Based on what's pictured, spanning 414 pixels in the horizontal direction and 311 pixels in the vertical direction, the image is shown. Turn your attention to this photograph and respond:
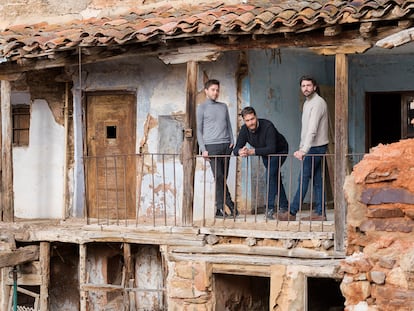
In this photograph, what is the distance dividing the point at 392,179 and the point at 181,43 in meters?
5.27

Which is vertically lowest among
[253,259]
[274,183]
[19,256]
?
[19,256]

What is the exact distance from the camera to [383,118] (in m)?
14.7

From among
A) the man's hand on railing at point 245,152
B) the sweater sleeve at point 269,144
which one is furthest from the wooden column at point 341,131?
the man's hand on railing at point 245,152

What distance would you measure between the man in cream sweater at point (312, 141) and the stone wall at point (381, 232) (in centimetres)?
363

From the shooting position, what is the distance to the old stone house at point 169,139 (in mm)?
10930

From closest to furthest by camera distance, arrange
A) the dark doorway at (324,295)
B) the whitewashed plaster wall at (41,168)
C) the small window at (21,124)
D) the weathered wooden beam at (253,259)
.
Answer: the weathered wooden beam at (253,259), the dark doorway at (324,295), the whitewashed plaster wall at (41,168), the small window at (21,124)

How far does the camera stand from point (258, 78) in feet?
43.6

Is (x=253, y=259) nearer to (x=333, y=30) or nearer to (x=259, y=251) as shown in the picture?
(x=259, y=251)

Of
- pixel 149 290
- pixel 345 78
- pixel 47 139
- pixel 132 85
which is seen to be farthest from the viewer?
pixel 47 139

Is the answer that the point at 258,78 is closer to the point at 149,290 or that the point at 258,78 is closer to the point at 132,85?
the point at 132,85

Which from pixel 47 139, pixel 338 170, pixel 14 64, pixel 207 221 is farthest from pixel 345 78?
→ pixel 47 139

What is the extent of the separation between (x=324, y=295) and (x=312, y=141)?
8.28 ft

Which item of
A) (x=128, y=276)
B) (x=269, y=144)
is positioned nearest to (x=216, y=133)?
(x=269, y=144)

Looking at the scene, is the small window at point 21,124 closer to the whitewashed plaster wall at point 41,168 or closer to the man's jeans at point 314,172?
the whitewashed plaster wall at point 41,168
